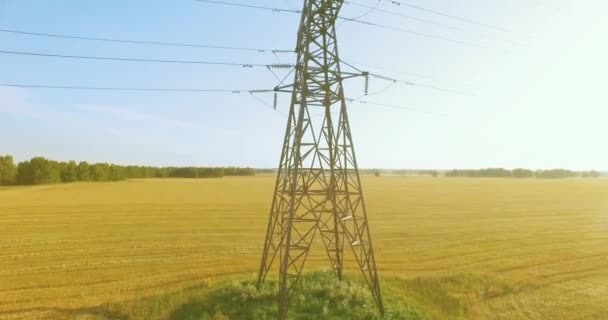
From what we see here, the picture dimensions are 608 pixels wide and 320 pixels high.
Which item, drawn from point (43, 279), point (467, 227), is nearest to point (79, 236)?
point (43, 279)

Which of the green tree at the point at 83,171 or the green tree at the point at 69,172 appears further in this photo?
the green tree at the point at 83,171

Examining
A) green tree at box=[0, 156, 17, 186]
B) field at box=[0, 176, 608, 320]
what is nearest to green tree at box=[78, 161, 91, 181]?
green tree at box=[0, 156, 17, 186]

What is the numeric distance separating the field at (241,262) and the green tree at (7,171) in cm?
5948

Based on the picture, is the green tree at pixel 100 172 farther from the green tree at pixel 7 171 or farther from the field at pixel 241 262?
the field at pixel 241 262

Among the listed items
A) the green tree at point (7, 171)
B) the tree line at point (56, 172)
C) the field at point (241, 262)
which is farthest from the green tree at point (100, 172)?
the field at point (241, 262)

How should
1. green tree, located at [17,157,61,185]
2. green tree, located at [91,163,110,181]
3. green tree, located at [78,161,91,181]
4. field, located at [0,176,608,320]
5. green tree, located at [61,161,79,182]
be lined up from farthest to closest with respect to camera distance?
1. green tree, located at [91,163,110,181]
2. green tree, located at [78,161,91,181]
3. green tree, located at [61,161,79,182]
4. green tree, located at [17,157,61,185]
5. field, located at [0,176,608,320]

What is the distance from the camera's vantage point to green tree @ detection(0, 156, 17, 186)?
100m

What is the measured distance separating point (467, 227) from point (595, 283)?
19829 millimetres

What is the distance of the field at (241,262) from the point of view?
2052 cm

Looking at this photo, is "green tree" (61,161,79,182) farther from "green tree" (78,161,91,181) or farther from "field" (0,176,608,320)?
"field" (0,176,608,320)

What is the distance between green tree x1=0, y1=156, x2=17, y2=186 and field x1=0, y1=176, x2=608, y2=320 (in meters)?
59.5

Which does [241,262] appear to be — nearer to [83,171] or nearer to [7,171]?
[7,171]

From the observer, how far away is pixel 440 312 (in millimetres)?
20141

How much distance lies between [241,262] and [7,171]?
101 metres
